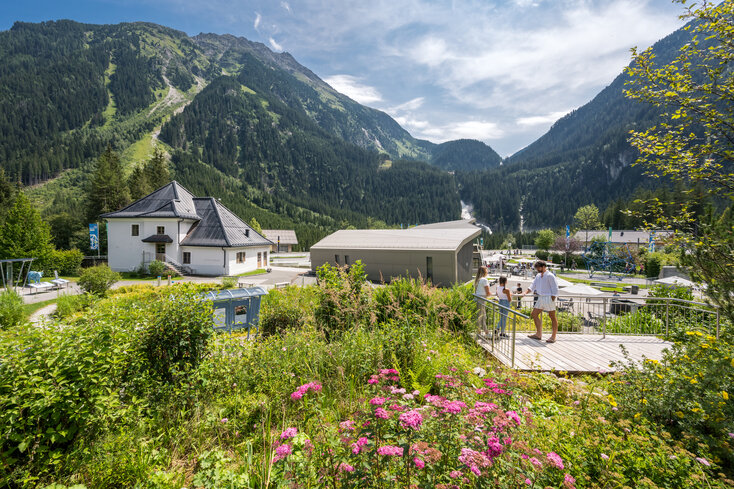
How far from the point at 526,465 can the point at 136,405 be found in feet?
13.2

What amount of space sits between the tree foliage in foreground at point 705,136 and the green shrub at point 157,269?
109 feet

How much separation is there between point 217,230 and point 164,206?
6.36 meters

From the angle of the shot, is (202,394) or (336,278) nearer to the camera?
(202,394)

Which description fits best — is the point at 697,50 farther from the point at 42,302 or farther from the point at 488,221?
the point at 488,221

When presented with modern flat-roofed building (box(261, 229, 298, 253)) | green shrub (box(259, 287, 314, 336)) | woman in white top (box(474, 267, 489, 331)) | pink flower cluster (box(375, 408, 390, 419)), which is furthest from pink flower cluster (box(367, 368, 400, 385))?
modern flat-roofed building (box(261, 229, 298, 253))

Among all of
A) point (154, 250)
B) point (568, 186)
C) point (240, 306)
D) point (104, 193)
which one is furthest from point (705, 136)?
point (568, 186)

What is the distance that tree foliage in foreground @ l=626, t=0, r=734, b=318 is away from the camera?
3520 mm

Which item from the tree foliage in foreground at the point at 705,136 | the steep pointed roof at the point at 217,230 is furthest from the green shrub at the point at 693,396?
the steep pointed roof at the point at 217,230

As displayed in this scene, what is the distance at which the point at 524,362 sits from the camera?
593cm

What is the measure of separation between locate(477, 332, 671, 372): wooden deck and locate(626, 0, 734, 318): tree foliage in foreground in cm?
263

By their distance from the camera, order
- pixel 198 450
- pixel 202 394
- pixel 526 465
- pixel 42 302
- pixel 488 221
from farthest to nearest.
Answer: pixel 488 221
pixel 42 302
pixel 202 394
pixel 198 450
pixel 526 465

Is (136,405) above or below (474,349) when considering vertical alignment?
above

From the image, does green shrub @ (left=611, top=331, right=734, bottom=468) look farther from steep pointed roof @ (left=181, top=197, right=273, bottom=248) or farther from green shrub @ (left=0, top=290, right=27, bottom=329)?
steep pointed roof @ (left=181, top=197, right=273, bottom=248)

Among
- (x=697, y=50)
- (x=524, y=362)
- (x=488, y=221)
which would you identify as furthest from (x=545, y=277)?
(x=488, y=221)
